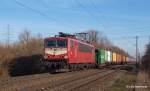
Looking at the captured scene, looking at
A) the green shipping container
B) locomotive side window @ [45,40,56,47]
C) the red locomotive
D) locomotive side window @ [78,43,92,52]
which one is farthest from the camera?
the green shipping container

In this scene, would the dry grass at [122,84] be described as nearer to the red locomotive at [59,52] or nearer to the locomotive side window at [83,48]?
the red locomotive at [59,52]

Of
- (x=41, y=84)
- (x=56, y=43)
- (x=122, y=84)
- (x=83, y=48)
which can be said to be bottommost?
(x=122, y=84)

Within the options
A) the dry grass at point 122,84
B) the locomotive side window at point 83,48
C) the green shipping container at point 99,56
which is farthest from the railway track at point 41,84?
the green shipping container at point 99,56

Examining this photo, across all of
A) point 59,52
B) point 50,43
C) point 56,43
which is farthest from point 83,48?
point 59,52

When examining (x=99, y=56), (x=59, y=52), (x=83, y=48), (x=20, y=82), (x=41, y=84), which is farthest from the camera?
(x=99, y=56)

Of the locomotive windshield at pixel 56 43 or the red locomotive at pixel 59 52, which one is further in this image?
the locomotive windshield at pixel 56 43

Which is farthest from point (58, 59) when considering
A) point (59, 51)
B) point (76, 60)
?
point (76, 60)

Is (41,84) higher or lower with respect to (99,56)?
lower

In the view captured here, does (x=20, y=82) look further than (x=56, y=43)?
No

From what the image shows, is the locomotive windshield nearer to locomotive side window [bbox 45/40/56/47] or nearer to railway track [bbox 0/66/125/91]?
locomotive side window [bbox 45/40/56/47]

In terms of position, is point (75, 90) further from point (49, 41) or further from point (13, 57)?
point (13, 57)

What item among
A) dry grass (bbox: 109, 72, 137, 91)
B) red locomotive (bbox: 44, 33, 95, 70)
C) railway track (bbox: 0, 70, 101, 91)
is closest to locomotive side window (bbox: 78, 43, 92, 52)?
red locomotive (bbox: 44, 33, 95, 70)

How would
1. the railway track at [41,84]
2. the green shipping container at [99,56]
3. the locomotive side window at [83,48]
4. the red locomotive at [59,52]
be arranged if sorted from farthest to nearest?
the green shipping container at [99,56] < the locomotive side window at [83,48] < the red locomotive at [59,52] < the railway track at [41,84]

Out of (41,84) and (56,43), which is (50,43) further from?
(41,84)
